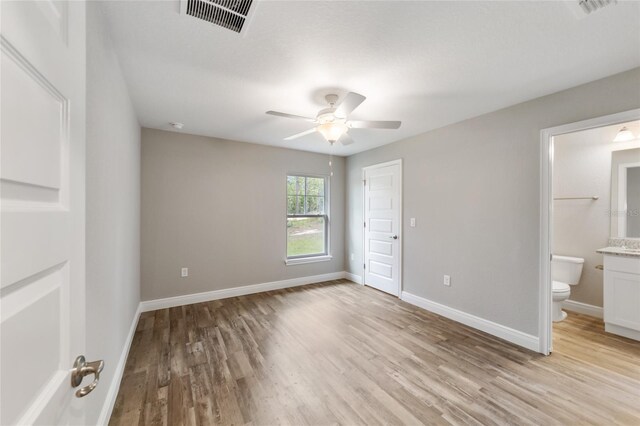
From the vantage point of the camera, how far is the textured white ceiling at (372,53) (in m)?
1.50

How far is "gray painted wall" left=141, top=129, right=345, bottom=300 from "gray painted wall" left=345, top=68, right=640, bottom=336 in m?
2.06

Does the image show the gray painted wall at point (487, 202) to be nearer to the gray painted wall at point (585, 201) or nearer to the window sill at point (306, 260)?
the gray painted wall at point (585, 201)

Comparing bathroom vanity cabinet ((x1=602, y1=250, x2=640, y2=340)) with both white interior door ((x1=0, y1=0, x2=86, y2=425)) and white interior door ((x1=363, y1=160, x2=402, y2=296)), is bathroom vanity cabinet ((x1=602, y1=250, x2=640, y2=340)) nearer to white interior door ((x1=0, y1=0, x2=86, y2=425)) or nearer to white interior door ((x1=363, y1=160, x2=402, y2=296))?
white interior door ((x1=363, y1=160, x2=402, y2=296))

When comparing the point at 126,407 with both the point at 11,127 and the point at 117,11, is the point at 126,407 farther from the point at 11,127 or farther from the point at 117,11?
the point at 117,11

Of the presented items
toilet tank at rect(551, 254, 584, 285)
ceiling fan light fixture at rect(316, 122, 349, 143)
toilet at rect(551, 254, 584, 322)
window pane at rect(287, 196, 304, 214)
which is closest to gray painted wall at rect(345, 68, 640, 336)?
toilet at rect(551, 254, 584, 322)

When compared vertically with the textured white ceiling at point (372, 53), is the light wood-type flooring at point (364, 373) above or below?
below

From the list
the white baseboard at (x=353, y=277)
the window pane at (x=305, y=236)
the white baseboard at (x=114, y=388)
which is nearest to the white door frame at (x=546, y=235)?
the white baseboard at (x=353, y=277)

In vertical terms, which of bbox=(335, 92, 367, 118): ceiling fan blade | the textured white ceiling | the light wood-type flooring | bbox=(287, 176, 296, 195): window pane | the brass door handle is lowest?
the light wood-type flooring

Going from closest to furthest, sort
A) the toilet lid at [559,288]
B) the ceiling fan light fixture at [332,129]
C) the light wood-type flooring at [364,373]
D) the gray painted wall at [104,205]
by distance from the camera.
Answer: the gray painted wall at [104,205] → the light wood-type flooring at [364,373] → the ceiling fan light fixture at [332,129] → the toilet lid at [559,288]

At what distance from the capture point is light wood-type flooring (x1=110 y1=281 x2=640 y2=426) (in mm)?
1768

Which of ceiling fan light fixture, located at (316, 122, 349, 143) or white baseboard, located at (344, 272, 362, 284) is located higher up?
ceiling fan light fixture, located at (316, 122, 349, 143)

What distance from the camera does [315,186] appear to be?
5027mm

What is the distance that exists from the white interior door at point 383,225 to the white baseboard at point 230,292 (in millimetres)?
903

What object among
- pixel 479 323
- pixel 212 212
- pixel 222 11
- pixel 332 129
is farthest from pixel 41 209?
pixel 479 323
